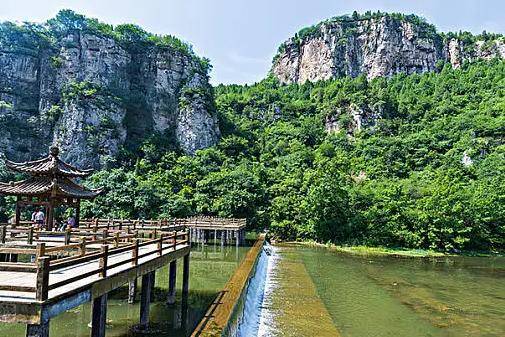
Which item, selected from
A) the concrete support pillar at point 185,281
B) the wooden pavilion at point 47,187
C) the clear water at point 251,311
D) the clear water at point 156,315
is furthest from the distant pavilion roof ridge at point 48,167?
the clear water at point 251,311

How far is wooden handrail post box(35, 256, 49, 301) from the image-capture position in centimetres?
646

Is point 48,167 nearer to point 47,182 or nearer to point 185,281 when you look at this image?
point 47,182

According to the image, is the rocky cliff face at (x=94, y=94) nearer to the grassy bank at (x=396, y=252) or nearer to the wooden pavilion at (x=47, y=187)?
the grassy bank at (x=396, y=252)

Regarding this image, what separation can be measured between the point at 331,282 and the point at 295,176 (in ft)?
119

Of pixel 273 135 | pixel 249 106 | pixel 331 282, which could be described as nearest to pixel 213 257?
pixel 331 282

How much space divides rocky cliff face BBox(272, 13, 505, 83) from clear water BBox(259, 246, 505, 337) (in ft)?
337

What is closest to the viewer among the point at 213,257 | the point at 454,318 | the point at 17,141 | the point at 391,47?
the point at 454,318

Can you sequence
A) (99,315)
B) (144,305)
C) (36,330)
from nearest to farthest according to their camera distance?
(36,330) → (99,315) → (144,305)

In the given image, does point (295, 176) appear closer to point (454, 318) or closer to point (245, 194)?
point (245, 194)

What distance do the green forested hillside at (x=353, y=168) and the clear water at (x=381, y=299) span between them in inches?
515

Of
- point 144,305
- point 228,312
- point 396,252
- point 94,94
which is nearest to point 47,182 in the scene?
point 144,305

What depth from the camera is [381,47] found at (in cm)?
12225

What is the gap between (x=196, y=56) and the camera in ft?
273

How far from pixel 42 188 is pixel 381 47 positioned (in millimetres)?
120436
